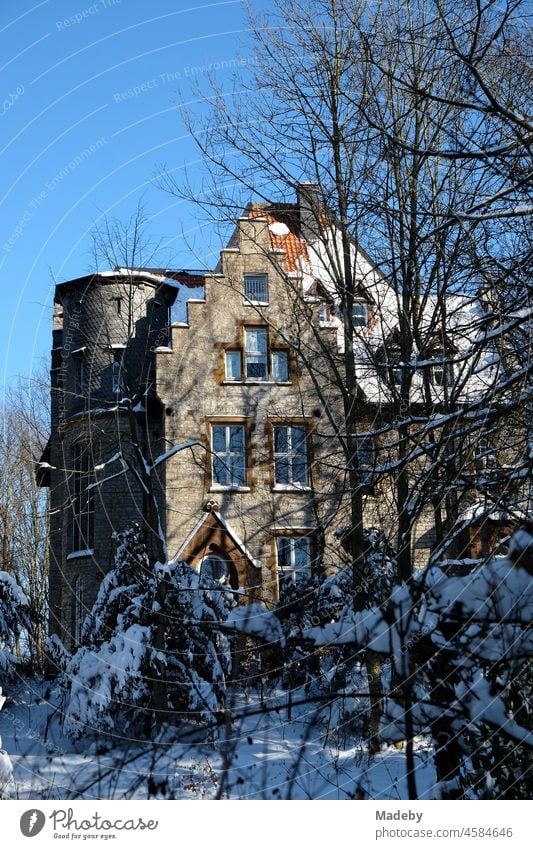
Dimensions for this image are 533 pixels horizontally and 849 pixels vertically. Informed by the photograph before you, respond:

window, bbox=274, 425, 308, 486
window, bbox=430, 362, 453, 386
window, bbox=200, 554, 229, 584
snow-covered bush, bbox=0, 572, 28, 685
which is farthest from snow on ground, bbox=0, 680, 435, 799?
window, bbox=200, 554, 229, 584

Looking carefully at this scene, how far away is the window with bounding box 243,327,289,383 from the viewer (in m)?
7.70

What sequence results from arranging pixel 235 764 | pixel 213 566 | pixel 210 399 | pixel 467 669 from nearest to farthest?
pixel 467 669 → pixel 235 764 → pixel 210 399 → pixel 213 566

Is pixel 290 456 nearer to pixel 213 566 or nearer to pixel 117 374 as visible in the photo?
pixel 213 566

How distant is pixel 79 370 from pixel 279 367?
6.97 feet

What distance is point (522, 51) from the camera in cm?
485

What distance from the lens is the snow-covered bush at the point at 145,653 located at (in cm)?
566

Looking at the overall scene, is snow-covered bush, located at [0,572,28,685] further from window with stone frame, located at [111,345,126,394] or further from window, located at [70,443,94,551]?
window with stone frame, located at [111,345,126,394]

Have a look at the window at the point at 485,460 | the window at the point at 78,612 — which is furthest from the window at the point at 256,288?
the window at the point at 485,460

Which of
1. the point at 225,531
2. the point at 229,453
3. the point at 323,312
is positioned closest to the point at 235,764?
the point at 225,531

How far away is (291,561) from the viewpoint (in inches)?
300

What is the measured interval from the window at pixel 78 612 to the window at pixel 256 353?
8.24ft
